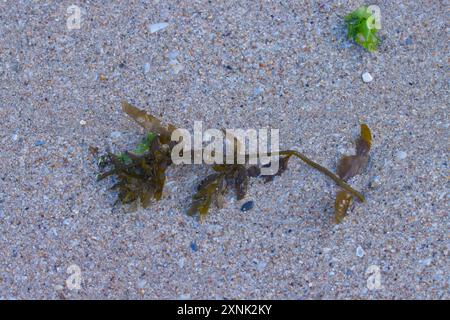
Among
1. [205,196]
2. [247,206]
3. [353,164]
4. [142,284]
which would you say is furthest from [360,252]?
[142,284]

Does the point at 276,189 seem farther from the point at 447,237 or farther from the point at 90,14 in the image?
the point at 90,14

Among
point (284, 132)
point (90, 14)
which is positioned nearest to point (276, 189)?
point (284, 132)

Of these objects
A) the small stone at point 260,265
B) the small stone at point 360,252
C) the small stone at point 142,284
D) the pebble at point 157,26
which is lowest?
the small stone at point 142,284

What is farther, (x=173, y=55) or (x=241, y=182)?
(x=173, y=55)

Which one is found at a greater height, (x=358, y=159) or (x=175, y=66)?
(x=175, y=66)

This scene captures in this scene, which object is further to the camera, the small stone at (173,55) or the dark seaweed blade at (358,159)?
the small stone at (173,55)

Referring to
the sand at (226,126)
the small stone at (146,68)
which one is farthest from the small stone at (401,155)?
the small stone at (146,68)

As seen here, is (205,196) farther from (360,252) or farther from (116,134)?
(360,252)

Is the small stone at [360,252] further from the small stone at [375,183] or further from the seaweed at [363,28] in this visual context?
Result: the seaweed at [363,28]
